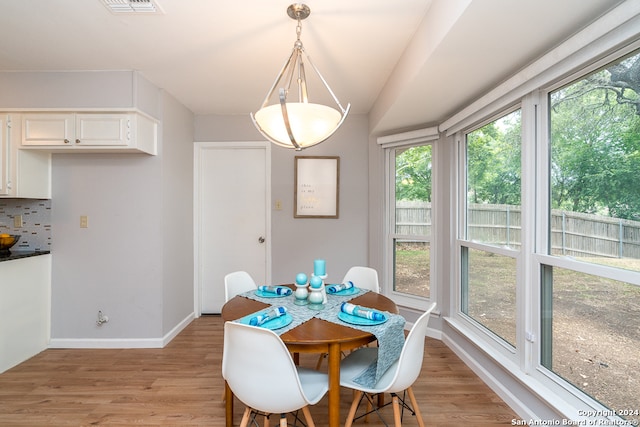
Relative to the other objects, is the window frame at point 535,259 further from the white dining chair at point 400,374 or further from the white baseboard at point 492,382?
the white dining chair at point 400,374

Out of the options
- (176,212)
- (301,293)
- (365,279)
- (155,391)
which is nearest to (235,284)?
(301,293)

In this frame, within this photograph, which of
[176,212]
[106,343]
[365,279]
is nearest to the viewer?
[365,279]

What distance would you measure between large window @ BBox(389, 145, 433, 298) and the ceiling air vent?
245 centimetres

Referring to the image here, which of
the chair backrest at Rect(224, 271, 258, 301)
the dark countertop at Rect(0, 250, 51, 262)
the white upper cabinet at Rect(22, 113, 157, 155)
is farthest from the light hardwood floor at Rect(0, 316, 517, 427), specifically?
the white upper cabinet at Rect(22, 113, 157, 155)

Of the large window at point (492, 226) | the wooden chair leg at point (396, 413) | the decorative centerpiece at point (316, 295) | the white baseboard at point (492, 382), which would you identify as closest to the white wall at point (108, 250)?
the decorative centerpiece at point (316, 295)

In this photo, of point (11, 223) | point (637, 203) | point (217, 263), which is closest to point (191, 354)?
point (217, 263)

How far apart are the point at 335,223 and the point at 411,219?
34.0 inches

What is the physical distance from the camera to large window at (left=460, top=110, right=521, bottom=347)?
2.12 metres

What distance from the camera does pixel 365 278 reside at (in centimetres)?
249

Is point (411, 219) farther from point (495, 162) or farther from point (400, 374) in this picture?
point (400, 374)

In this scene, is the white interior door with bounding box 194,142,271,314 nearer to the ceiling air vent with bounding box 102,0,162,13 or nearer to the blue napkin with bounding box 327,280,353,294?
the blue napkin with bounding box 327,280,353,294

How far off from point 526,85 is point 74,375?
3750 mm

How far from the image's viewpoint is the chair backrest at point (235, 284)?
7.35 feet

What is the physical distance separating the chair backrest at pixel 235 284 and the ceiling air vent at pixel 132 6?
172 centimetres
